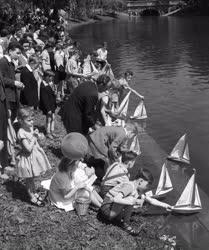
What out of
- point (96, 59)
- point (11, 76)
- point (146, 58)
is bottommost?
point (146, 58)

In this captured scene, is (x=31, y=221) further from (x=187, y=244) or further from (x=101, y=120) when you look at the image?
(x=101, y=120)

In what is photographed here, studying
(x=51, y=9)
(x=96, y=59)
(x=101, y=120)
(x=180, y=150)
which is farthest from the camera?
(x=51, y=9)

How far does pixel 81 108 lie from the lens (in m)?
8.03

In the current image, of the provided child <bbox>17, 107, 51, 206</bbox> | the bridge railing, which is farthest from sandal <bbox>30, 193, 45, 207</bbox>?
the bridge railing

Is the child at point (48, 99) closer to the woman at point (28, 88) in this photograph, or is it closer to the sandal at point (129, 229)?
the woman at point (28, 88)

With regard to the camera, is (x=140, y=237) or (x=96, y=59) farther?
(x=96, y=59)

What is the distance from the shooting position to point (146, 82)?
2039 centimetres

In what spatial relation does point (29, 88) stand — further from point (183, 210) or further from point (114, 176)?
point (183, 210)

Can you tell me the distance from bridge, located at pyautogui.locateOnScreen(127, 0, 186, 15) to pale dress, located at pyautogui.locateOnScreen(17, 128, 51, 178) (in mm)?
98665

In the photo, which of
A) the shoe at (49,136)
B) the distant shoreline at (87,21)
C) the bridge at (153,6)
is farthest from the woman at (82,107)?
the bridge at (153,6)

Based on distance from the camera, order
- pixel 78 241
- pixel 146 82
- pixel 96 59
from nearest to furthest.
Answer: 1. pixel 78 241
2. pixel 96 59
3. pixel 146 82

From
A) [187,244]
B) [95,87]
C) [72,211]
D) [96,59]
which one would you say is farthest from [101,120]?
[96,59]

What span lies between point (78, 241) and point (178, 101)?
11.3 metres

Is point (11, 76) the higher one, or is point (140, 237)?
point (11, 76)
